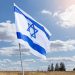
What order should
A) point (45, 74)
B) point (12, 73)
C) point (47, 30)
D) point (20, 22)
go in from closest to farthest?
point (20, 22), point (47, 30), point (12, 73), point (45, 74)

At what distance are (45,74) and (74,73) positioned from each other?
2.20m

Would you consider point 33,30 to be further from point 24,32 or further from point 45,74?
point 45,74

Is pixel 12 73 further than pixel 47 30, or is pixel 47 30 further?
pixel 12 73

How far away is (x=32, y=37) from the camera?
40.0ft

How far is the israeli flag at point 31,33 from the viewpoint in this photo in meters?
11.7

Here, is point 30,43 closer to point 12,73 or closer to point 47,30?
point 47,30

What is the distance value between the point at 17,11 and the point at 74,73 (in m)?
13.2

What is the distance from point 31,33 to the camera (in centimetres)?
1217

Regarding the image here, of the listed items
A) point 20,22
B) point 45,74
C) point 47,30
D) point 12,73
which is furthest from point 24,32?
point 45,74

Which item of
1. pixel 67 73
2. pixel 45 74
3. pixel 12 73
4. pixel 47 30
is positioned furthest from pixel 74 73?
pixel 47 30

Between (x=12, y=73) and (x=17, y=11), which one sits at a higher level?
(x=17, y=11)

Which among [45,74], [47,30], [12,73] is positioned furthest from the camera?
[45,74]

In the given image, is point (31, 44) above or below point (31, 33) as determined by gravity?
below

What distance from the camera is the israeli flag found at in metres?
11.7
